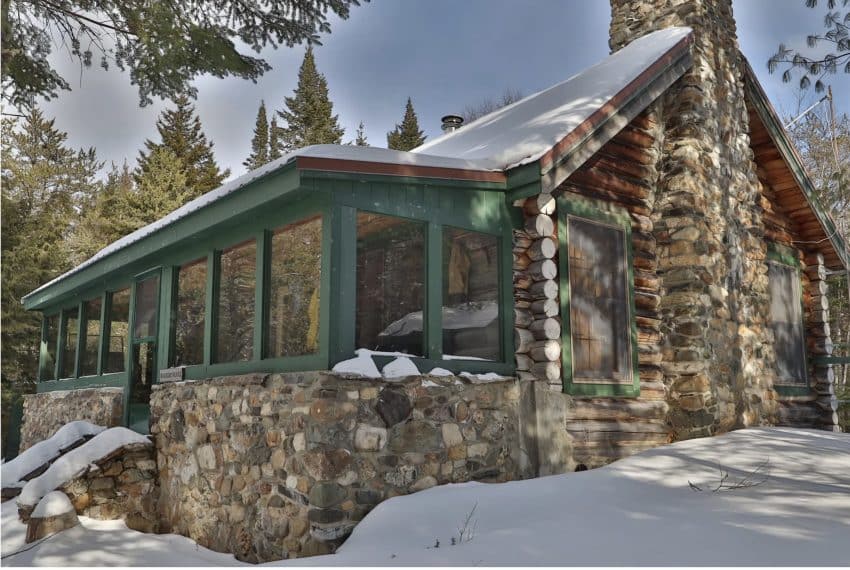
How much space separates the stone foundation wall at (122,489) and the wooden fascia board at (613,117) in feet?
19.3

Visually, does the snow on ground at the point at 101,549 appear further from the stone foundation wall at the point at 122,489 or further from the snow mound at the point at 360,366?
the snow mound at the point at 360,366

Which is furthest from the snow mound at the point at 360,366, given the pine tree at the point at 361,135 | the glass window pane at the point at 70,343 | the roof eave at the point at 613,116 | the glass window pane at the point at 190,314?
the pine tree at the point at 361,135

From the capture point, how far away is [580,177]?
7.85 m

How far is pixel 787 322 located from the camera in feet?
36.8

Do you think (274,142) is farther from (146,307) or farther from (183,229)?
(183,229)

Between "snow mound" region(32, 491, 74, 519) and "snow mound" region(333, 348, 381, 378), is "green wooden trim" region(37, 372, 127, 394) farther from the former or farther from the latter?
"snow mound" region(333, 348, 381, 378)

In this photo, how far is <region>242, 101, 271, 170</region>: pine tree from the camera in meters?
34.2

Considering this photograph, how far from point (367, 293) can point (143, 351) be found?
5.32 meters

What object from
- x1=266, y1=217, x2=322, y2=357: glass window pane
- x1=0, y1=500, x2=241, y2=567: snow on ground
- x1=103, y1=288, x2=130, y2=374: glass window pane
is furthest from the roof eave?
x1=103, y1=288, x2=130, y2=374: glass window pane

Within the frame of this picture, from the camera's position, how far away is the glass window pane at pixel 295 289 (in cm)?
613

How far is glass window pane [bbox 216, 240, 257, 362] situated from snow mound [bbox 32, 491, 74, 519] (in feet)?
6.84

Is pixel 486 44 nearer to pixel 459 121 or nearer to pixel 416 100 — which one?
pixel 416 100

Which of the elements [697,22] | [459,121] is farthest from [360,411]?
[459,121]

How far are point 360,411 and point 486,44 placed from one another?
4420cm
